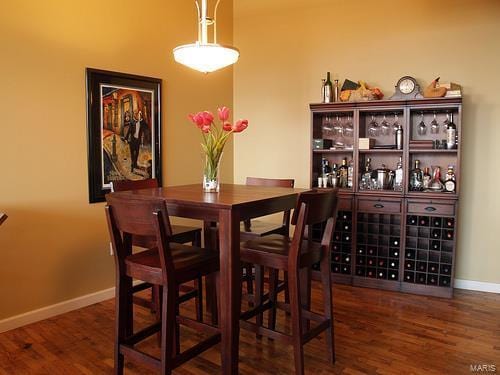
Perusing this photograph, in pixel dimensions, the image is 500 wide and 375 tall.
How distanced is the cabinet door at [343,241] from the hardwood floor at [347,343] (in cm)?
51

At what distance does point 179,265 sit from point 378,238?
7.56ft

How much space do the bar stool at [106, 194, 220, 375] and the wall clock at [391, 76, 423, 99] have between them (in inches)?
94.7

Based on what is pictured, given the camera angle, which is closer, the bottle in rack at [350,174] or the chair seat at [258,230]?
the chair seat at [258,230]

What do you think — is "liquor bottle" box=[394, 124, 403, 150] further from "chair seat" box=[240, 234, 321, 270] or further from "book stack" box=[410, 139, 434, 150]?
"chair seat" box=[240, 234, 321, 270]

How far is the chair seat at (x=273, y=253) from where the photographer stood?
2.27 metres

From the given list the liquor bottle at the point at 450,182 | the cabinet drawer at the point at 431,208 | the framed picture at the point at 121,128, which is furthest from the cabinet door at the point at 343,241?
the framed picture at the point at 121,128

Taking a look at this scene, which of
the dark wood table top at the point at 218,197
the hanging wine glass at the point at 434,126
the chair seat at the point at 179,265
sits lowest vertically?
the chair seat at the point at 179,265

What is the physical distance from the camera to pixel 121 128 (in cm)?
360

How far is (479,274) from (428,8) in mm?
2463

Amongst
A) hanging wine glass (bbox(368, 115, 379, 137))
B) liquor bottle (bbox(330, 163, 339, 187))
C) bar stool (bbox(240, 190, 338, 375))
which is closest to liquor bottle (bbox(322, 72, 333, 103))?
hanging wine glass (bbox(368, 115, 379, 137))

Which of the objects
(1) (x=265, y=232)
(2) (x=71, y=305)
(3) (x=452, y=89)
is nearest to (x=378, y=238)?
(1) (x=265, y=232)

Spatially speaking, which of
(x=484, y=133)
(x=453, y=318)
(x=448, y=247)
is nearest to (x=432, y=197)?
(x=448, y=247)

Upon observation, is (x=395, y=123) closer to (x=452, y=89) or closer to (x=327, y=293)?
(x=452, y=89)

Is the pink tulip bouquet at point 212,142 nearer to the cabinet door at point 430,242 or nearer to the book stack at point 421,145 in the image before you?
the book stack at point 421,145
